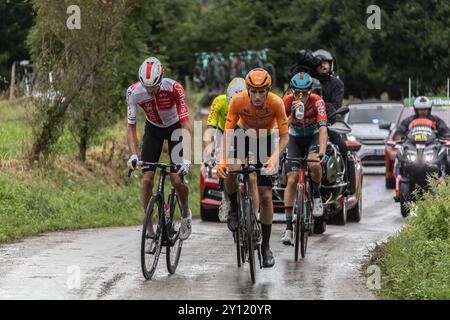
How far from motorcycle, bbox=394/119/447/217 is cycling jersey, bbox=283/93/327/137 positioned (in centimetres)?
411

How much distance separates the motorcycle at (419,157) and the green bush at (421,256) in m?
4.53

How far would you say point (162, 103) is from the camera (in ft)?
42.8

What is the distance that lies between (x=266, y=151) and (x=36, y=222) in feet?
17.7

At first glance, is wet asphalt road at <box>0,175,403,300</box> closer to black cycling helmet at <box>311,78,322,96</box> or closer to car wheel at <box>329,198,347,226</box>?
car wheel at <box>329,198,347,226</box>

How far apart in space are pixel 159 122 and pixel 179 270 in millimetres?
1523

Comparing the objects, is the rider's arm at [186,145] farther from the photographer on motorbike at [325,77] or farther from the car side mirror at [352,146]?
the car side mirror at [352,146]

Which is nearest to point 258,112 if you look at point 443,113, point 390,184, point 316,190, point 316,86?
point 316,190

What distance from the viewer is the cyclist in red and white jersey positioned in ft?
41.0

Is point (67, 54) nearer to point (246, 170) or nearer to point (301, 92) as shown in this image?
point (301, 92)

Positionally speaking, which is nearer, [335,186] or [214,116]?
[214,116]

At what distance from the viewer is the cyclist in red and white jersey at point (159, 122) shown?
1250cm

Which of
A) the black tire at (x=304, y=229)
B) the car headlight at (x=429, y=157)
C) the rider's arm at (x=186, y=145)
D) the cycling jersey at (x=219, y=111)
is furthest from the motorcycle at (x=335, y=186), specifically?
the rider's arm at (x=186, y=145)

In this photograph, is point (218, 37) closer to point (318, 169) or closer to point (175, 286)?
point (318, 169)

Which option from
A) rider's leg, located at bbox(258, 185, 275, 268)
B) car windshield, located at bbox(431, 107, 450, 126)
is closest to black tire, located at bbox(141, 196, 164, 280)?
rider's leg, located at bbox(258, 185, 275, 268)
